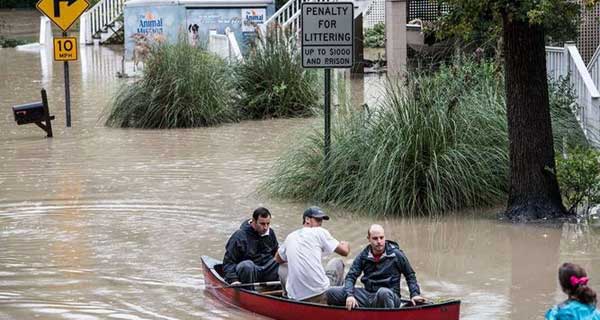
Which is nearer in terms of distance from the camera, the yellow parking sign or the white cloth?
the white cloth

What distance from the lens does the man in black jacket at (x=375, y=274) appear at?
29.5ft

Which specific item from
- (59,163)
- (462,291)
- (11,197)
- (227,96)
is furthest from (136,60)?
(462,291)

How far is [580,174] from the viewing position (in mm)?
13023

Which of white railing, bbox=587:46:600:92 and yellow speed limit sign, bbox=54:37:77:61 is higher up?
yellow speed limit sign, bbox=54:37:77:61

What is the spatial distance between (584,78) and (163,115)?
914 centimetres

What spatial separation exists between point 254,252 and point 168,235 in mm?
3031

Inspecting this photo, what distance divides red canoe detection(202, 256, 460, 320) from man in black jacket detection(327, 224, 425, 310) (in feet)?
0.71

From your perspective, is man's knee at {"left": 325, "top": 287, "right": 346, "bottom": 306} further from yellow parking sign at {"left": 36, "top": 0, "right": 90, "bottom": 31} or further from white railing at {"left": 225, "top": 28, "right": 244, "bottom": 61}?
white railing at {"left": 225, "top": 28, "right": 244, "bottom": 61}

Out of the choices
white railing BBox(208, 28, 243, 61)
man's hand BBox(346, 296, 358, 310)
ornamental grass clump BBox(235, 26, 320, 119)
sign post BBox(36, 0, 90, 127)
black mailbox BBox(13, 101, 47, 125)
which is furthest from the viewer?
white railing BBox(208, 28, 243, 61)

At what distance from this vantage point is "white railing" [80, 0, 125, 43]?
156 ft

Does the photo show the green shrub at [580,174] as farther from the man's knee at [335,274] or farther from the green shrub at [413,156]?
the man's knee at [335,274]

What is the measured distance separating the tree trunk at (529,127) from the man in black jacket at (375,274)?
4.26 m

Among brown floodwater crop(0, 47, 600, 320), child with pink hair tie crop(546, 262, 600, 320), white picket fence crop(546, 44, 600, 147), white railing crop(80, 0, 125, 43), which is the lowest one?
brown floodwater crop(0, 47, 600, 320)

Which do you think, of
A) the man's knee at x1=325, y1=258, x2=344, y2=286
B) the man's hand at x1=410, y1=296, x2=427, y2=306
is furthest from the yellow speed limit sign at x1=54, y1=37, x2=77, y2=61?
the man's hand at x1=410, y1=296, x2=427, y2=306
